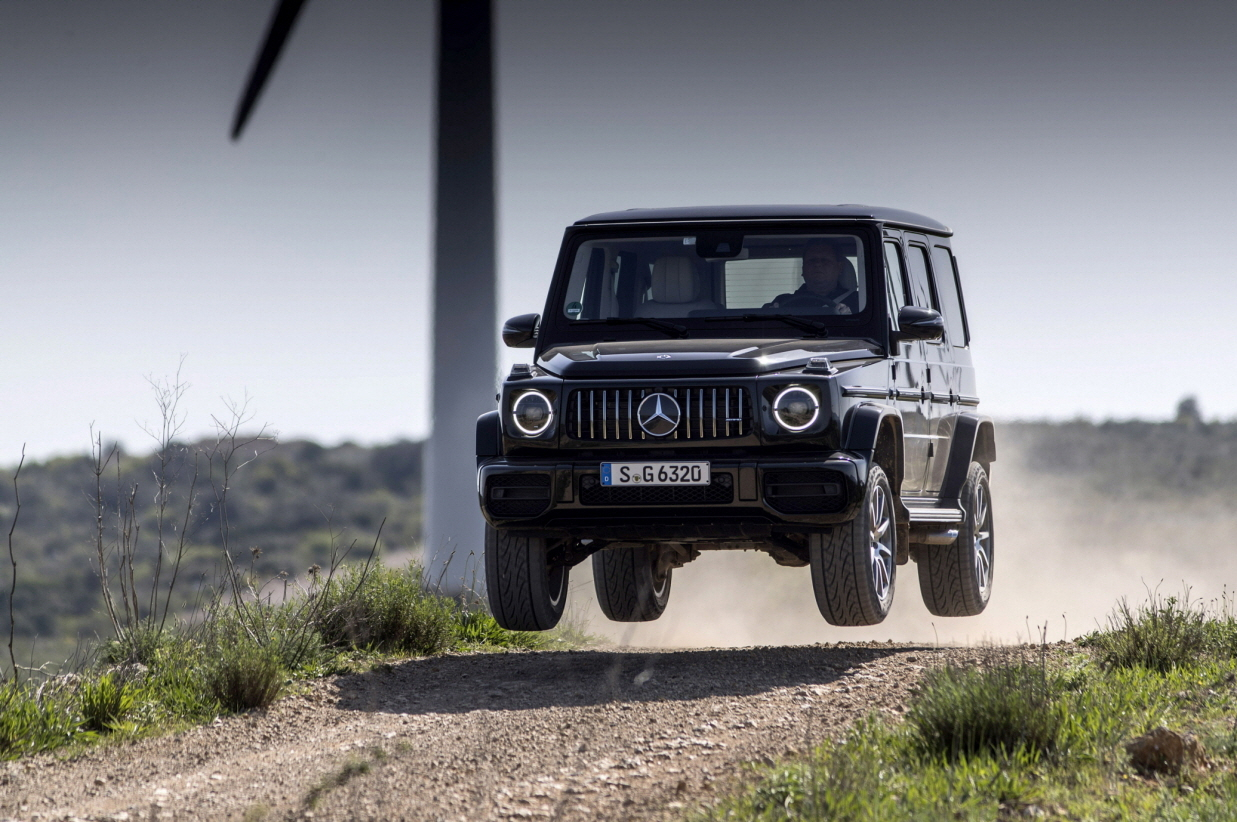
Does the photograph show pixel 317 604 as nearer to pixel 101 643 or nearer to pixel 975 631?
pixel 101 643

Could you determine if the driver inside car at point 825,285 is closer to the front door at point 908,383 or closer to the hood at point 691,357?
the front door at point 908,383

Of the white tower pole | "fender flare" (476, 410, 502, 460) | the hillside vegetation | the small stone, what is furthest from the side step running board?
the hillside vegetation

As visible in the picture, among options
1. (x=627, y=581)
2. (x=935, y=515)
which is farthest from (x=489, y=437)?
(x=935, y=515)

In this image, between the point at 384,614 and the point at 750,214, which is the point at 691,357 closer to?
the point at 750,214

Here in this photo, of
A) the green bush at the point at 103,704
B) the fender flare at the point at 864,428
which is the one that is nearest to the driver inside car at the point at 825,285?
the fender flare at the point at 864,428

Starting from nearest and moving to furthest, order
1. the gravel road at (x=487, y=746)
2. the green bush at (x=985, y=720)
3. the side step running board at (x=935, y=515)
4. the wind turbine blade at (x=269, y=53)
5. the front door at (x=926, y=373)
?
the gravel road at (x=487, y=746), the green bush at (x=985, y=720), the side step running board at (x=935, y=515), the front door at (x=926, y=373), the wind turbine blade at (x=269, y=53)

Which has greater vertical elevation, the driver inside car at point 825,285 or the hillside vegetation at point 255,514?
the driver inside car at point 825,285

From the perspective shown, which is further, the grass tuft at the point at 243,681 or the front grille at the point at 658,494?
the front grille at the point at 658,494

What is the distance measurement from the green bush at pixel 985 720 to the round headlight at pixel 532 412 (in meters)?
2.75

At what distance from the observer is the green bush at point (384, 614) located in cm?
878

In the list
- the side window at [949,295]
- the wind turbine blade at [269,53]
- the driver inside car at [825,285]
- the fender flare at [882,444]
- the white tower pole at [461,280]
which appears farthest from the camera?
the wind turbine blade at [269,53]

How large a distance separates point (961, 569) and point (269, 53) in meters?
8.83

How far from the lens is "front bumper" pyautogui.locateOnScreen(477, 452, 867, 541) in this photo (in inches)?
284

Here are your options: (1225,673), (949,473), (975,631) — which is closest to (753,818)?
(1225,673)
